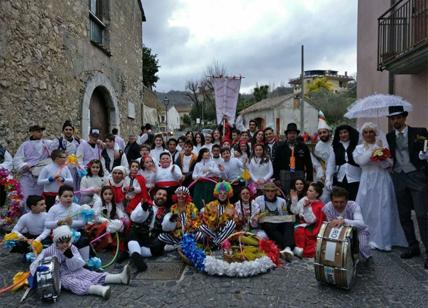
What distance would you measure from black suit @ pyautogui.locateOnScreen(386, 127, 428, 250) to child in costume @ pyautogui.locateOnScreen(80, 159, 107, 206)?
14.1 ft

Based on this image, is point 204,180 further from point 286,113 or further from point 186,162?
point 286,113

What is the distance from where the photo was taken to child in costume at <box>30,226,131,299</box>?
388cm

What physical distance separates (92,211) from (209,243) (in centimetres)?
163

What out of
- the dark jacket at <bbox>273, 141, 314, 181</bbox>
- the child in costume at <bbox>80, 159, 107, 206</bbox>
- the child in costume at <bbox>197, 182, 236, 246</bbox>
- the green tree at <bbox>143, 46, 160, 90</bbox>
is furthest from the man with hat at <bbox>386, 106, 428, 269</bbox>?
the green tree at <bbox>143, 46, 160, 90</bbox>

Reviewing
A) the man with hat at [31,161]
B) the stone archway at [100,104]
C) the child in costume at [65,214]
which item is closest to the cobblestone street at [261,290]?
the child in costume at [65,214]

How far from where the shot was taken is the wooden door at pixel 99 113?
1182cm

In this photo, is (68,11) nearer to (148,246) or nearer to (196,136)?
(196,136)

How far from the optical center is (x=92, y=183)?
5.97 metres

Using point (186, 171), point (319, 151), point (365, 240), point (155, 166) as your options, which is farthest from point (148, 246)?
point (319, 151)

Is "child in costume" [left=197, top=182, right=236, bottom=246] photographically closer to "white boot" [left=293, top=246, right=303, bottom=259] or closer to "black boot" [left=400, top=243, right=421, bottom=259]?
"white boot" [left=293, top=246, right=303, bottom=259]

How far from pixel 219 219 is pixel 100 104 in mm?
8482

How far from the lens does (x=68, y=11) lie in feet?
31.5

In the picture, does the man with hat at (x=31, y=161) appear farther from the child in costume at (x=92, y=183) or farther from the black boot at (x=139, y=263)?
the black boot at (x=139, y=263)

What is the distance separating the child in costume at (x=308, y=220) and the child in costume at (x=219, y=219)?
0.93 meters
